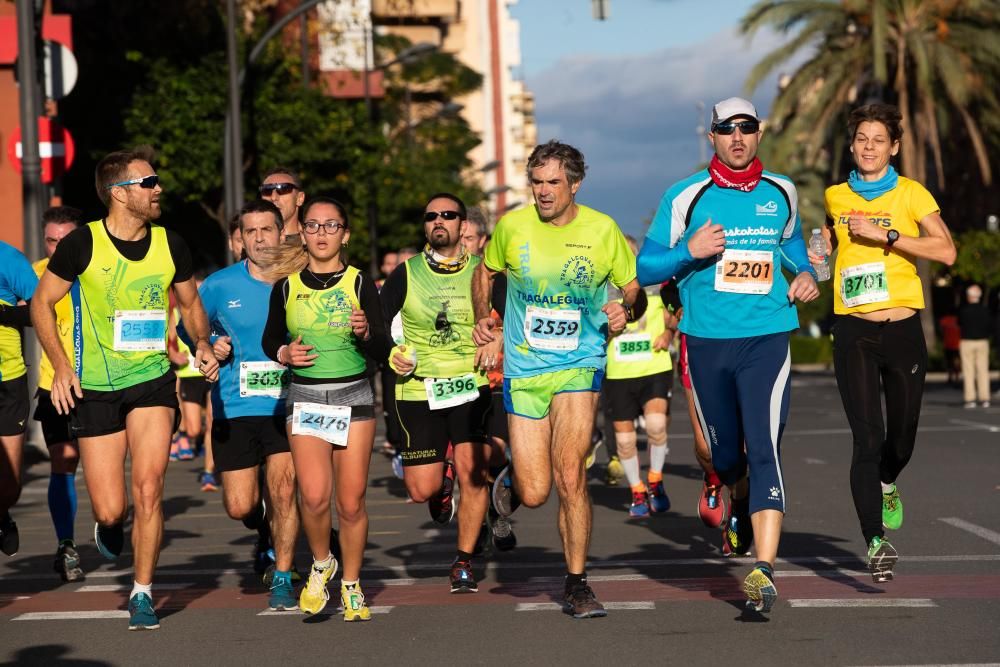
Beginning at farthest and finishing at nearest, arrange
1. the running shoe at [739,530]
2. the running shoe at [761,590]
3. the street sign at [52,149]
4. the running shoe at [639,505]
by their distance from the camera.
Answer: the street sign at [52,149] < the running shoe at [639,505] < the running shoe at [739,530] < the running shoe at [761,590]

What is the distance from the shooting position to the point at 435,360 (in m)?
9.43

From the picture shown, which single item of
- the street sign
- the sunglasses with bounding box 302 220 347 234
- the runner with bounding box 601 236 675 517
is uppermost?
the street sign

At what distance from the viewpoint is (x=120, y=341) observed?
26.9ft

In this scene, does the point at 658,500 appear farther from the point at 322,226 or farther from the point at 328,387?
the point at 322,226

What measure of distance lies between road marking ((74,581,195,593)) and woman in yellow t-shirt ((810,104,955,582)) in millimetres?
3507

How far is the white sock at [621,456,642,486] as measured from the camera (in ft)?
42.2

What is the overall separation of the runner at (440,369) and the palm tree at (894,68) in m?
28.6

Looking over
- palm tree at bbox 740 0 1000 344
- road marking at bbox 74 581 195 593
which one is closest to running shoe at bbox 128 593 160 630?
road marking at bbox 74 581 195 593

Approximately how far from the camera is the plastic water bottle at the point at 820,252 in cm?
812

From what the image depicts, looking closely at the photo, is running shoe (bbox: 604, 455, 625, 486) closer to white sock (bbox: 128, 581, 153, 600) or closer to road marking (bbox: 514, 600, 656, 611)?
road marking (bbox: 514, 600, 656, 611)

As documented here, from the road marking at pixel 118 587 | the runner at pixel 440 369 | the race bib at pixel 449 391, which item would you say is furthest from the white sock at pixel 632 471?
the road marking at pixel 118 587

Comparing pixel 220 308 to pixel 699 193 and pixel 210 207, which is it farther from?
pixel 210 207

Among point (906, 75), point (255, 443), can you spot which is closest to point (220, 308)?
point (255, 443)

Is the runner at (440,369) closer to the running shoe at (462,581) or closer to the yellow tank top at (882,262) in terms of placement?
the running shoe at (462,581)
